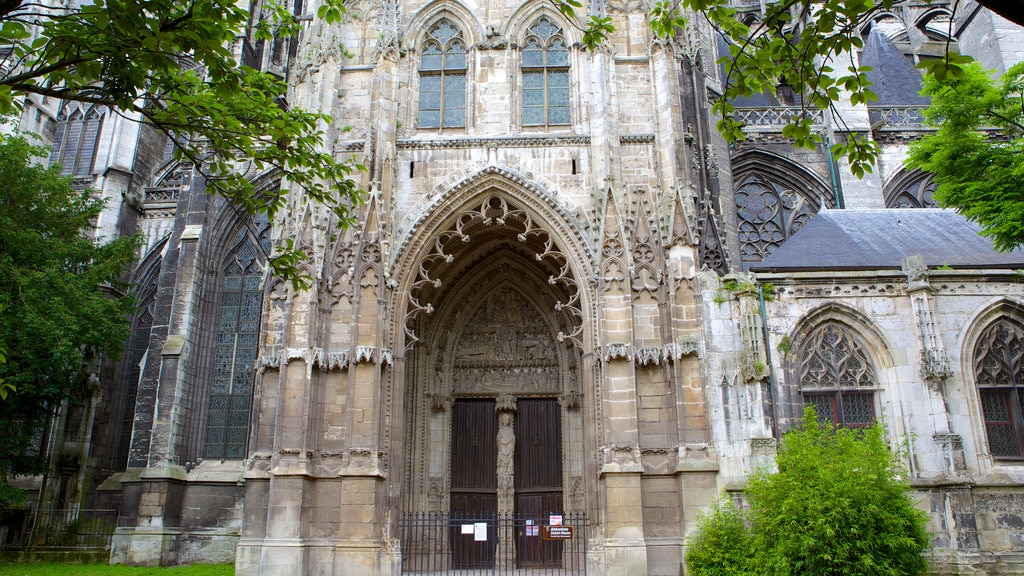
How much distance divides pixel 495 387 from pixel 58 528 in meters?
10.1

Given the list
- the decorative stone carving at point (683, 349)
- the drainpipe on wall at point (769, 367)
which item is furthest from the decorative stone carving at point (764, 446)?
the decorative stone carving at point (683, 349)

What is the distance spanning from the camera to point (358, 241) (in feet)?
45.8

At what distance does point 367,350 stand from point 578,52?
7.55 metres

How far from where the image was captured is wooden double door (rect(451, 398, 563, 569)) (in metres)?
15.3

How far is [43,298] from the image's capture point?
1599 centimetres

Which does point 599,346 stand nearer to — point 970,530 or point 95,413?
point 970,530

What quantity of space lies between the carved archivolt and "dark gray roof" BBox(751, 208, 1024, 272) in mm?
3605

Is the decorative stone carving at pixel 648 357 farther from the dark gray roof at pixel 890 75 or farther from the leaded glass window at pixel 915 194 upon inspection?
the dark gray roof at pixel 890 75

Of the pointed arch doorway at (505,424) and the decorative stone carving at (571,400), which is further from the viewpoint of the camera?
the decorative stone carving at (571,400)

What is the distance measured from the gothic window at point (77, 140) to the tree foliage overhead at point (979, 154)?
22.4 m

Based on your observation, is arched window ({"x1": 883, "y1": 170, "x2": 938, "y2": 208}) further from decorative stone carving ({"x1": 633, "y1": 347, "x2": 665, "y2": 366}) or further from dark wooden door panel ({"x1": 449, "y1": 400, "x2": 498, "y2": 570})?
dark wooden door panel ({"x1": 449, "y1": 400, "x2": 498, "y2": 570})

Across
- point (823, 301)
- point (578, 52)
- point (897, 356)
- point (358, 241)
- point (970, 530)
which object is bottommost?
point (970, 530)

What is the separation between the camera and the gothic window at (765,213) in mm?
19391

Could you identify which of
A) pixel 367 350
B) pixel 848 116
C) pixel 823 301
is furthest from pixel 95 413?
pixel 848 116
